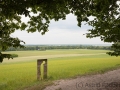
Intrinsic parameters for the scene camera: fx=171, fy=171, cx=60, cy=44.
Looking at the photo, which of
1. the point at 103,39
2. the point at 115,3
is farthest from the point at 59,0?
the point at 103,39

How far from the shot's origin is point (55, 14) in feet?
25.5

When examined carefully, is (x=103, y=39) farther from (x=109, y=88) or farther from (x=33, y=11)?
(x=33, y=11)

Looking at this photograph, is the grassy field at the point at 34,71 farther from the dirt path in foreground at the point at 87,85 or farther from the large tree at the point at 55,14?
the large tree at the point at 55,14

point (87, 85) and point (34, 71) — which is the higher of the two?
point (87, 85)

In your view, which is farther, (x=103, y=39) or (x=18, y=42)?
(x=103, y=39)

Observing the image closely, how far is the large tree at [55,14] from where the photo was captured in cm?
512

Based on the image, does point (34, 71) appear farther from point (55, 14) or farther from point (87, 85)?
point (55, 14)

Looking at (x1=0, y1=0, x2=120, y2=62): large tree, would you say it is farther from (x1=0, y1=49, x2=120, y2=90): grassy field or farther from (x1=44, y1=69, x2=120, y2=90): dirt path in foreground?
(x1=0, y1=49, x2=120, y2=90): grassy field

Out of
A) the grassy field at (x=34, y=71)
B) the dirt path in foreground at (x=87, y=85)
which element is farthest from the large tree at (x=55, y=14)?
the grassy field at (x=34, y=71)

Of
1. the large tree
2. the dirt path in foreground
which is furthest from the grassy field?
the large tree

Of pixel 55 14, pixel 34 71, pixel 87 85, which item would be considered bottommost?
pixel 34 71

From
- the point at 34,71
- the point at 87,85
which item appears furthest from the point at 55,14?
the point at 34,71

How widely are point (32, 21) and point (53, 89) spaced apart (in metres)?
3.84

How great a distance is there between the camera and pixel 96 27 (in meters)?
8.00
